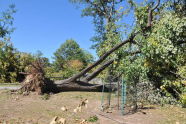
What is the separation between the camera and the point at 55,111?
709 cm

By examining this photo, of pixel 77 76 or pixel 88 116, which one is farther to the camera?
pixel 77 76

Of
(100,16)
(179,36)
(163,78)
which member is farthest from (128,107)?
(100,16)

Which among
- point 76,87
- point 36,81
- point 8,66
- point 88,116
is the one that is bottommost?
point 88,116

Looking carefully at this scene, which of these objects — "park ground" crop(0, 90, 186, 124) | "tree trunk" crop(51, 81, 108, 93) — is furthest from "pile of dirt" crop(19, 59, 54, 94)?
"park ground" crop(0, 90, 186, 124)

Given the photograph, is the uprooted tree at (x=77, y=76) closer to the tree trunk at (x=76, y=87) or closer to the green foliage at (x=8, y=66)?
the tree trunk at (x=76, y=87)

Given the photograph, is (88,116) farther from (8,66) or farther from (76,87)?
(8,66)

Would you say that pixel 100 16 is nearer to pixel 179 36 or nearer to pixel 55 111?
pixel 179 36

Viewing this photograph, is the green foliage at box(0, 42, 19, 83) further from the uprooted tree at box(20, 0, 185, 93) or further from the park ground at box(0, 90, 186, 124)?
the park ground at box(0, 90, 186, 124)

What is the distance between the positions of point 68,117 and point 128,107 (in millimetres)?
2326

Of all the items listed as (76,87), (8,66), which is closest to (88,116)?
(76,87)

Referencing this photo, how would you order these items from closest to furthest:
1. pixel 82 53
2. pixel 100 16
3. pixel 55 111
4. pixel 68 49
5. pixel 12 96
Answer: pixel 55 111 < pixel 12 96 < pixel 100 16 < pixel 82 53 < pixel 68 49

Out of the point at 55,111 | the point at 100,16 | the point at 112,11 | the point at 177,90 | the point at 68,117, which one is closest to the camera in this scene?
the point at 68,117

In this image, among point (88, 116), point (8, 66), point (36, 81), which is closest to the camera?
point (88, 116)

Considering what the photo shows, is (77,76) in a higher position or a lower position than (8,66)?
lower
